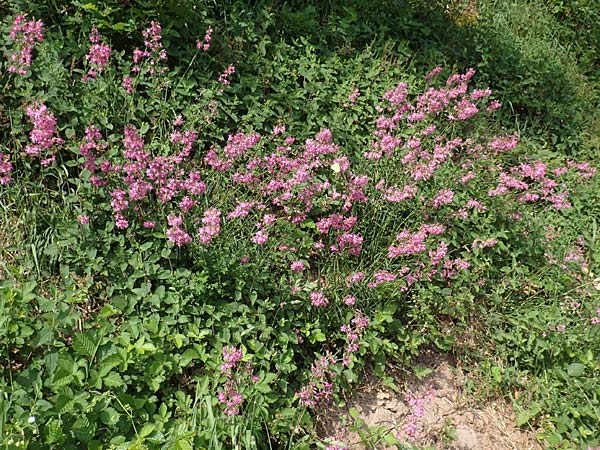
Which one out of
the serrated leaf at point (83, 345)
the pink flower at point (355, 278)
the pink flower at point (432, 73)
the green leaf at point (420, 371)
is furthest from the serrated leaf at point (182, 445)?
the pink flower at point (432, 73)

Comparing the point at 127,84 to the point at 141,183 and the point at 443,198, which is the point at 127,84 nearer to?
the point at 141,183

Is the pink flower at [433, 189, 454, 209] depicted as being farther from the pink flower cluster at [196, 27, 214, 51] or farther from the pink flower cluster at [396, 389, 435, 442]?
the pink flower cluster at [196, 27, 214, 51]

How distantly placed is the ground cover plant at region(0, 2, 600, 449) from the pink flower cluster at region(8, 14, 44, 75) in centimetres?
2

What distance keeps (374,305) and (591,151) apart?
129 inches

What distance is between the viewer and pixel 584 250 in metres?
4.32

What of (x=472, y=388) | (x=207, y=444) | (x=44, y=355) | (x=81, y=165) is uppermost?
(x=81, y=165)

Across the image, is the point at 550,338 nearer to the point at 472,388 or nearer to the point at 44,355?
the point at 472,388

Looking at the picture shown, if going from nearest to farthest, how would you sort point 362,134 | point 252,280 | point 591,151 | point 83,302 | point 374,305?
point 83,302, point 252,280, point 374,305, point 362,134, point 591,151

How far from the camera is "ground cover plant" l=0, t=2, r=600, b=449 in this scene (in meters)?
2.57

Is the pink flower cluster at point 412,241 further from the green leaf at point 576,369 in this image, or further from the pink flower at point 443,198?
the green leaf at point 576,369

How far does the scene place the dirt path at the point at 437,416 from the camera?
10.1ft

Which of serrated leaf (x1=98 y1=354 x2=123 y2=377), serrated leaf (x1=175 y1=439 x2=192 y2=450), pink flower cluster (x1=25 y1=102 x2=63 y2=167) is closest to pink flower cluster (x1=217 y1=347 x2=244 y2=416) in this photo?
serrated leaf (x1=175 y1=439 x2=192 y2=450)

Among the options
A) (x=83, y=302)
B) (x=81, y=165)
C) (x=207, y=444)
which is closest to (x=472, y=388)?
(x=207, y=444)

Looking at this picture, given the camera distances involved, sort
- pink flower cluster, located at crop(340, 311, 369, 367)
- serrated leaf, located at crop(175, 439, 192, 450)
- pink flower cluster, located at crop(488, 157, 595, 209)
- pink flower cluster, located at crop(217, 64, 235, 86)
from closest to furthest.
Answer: serrated leaf, located at crop(175, 439, 192, 450) → pink flower cluster, located at crop(340, 311, 369, 367) → pink flower cluster, located at crop(217, 64, 235, 86) → pink flower cluster, located at crop(488, 157, 595, 209)
